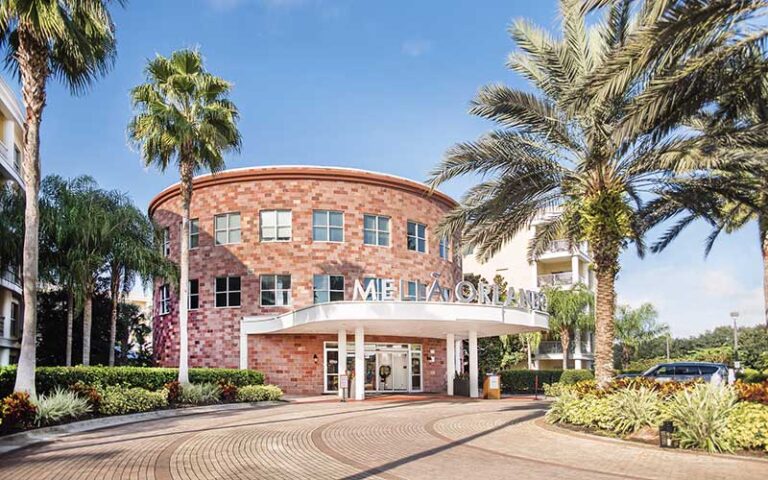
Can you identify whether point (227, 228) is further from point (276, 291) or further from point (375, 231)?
point (375, 231)

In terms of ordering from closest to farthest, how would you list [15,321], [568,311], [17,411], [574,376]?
[17,411], [574,376], [15,321], [568,311]

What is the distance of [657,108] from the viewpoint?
41.1 feet

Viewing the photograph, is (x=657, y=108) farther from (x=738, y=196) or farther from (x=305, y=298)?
(x=305, y=298)

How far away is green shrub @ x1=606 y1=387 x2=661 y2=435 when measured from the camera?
13836 mm

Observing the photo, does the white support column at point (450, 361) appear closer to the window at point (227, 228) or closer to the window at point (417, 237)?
the window at point (417, 237)

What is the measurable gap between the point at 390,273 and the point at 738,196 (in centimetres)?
1914

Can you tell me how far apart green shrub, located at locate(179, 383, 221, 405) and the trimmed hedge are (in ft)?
2.40

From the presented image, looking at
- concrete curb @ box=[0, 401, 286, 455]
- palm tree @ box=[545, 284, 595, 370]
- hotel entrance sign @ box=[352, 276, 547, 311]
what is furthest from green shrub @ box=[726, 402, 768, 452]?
palm tree @ box=[545, 284, 595, 370]

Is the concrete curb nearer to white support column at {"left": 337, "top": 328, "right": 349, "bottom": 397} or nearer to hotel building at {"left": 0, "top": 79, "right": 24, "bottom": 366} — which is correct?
white support column at {"left": 337, "top": 328, "right": 349, "bottom": 397}

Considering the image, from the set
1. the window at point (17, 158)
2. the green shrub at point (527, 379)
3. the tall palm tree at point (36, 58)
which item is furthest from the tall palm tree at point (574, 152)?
the window at point (17, 158)

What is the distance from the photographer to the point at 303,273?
3241 cm

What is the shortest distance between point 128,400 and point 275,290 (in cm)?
1360

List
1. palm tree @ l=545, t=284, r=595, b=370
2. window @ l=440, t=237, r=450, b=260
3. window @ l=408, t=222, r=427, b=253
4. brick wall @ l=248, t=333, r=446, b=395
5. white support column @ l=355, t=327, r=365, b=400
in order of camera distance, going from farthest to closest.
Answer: palm tree @ l=545, t=284, r=595, b=370 → window @ l=440, t=237, r=450, b=260 → window @ l=408, t=222, r=427, b=253 → brick wall @ l=248, t=333, r=446, b=395 → white support column @ l=355, t=327, r=365, b=400

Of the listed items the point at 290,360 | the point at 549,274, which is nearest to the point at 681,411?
the point at 290,360
